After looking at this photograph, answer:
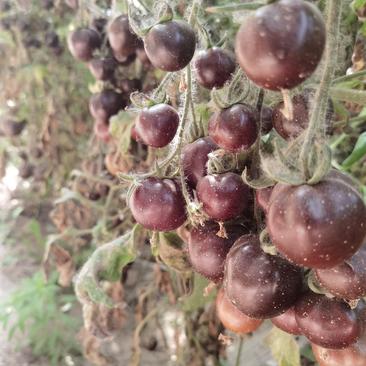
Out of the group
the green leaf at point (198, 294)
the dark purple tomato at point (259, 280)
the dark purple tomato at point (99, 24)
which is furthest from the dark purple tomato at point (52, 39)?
the dark purple tomato at point (259, 280)

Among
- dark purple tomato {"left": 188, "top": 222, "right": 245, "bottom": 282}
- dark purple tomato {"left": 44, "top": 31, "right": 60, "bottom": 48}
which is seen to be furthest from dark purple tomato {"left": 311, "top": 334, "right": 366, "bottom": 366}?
dark purple tomato {"left": 44, "top": 31, "right": 60, "bottom": 48}

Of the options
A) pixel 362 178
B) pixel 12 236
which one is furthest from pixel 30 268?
pixel 362 178

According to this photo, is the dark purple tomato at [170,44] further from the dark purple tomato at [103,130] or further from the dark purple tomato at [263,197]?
the dark purple tomato at [103,130]

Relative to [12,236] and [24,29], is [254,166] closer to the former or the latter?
[24,29]

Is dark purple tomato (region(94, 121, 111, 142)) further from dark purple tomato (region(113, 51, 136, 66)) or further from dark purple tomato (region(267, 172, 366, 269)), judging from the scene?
dark purple tomato (region(267, 172, 366, 269))

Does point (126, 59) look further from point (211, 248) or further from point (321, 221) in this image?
point (321, 221)

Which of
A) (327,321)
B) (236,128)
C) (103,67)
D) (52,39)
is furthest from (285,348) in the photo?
(52,39)
